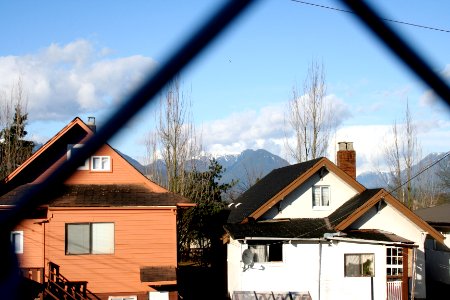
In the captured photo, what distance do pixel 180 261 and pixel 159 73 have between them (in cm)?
3611

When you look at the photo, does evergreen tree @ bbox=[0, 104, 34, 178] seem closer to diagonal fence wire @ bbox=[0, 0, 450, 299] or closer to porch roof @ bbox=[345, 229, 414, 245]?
porch roof @ bbox=[345, 229, 414, 245]

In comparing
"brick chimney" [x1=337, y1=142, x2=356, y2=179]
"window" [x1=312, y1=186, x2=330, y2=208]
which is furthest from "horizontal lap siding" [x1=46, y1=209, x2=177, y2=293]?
"brick chimney" [x1=337, y1=142, x2=356, y2=179]

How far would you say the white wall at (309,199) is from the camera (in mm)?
25016

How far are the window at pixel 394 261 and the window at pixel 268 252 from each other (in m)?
4.63

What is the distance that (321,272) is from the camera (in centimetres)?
2323

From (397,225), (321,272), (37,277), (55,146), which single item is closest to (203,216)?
(321,272)

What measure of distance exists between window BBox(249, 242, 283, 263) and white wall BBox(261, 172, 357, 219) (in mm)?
1917

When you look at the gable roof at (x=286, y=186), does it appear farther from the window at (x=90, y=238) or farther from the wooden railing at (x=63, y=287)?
the wooden railing at (x=63, y=287)

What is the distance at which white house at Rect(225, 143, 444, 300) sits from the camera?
22.5 meters

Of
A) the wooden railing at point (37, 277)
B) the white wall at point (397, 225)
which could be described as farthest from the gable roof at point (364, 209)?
the wooden railing at point (37, 277)

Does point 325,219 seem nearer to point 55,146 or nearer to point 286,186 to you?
point 286,186

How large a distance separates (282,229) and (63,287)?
899cm

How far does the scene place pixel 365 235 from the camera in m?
23.5

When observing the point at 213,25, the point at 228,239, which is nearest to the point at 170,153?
the point at 228,239
